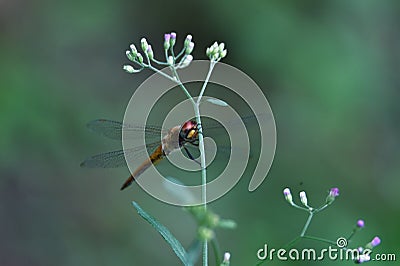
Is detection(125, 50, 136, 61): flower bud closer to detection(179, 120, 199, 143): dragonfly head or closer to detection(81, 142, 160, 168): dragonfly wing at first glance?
detection(179, 120, 199, 143): dragonfly head

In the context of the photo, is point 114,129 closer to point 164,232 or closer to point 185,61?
point 185,61

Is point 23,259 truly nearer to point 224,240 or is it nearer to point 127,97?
point 224,240

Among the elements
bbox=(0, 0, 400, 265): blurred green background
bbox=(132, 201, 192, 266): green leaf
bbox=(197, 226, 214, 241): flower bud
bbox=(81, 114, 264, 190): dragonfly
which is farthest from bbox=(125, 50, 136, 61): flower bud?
bbox=(0, 0, 400, 265): blurred green background

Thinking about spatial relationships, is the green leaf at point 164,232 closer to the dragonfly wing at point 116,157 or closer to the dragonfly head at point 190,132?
the dragonfly head at point 190,132

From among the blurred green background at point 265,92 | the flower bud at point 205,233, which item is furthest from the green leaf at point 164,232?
the blurred green background at point 265,92

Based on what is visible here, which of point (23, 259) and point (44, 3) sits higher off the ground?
point (44, 3)

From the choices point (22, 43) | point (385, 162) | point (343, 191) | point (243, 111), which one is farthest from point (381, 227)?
point (22, 43)
